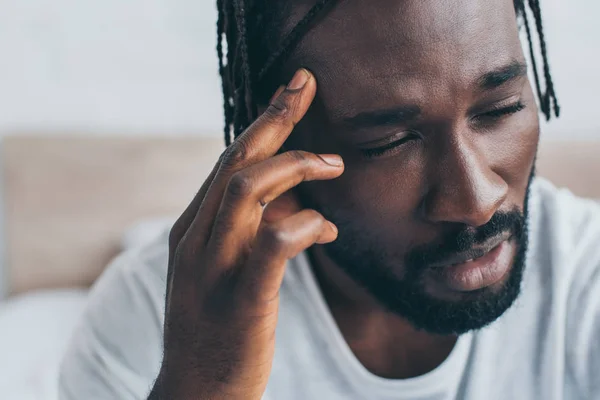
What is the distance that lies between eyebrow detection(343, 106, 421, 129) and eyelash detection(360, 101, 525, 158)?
1.1 inches

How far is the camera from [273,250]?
62 centimetres

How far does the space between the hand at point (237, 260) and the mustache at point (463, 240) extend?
176 mm

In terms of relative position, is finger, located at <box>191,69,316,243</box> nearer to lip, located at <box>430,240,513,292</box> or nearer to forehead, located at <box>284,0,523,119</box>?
forehead, located at <box>284,0,523,119</box>

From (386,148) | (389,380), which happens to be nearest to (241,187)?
(386,148)

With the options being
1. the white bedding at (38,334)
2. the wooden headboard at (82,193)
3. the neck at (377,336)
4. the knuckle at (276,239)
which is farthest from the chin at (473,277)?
the wooden headboard at (82,193)

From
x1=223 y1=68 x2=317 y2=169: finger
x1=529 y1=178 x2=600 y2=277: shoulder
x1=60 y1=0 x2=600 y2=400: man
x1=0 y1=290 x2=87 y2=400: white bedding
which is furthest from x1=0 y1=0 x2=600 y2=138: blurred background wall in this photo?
x1=223 y1=68 x2=317 y2=169: finger

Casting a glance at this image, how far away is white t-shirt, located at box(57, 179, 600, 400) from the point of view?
956mm

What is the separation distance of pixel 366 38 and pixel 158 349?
0.57 meters

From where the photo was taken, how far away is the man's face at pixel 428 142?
73cm

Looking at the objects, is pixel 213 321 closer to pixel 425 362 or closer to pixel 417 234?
pixel 417 234

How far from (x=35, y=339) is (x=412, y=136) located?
129cm

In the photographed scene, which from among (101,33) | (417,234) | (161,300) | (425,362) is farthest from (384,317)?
(101,33)

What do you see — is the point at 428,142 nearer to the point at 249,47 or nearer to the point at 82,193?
the point at 249,47

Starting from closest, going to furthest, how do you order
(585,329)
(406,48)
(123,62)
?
(406,48), (585,329), (123,62)
